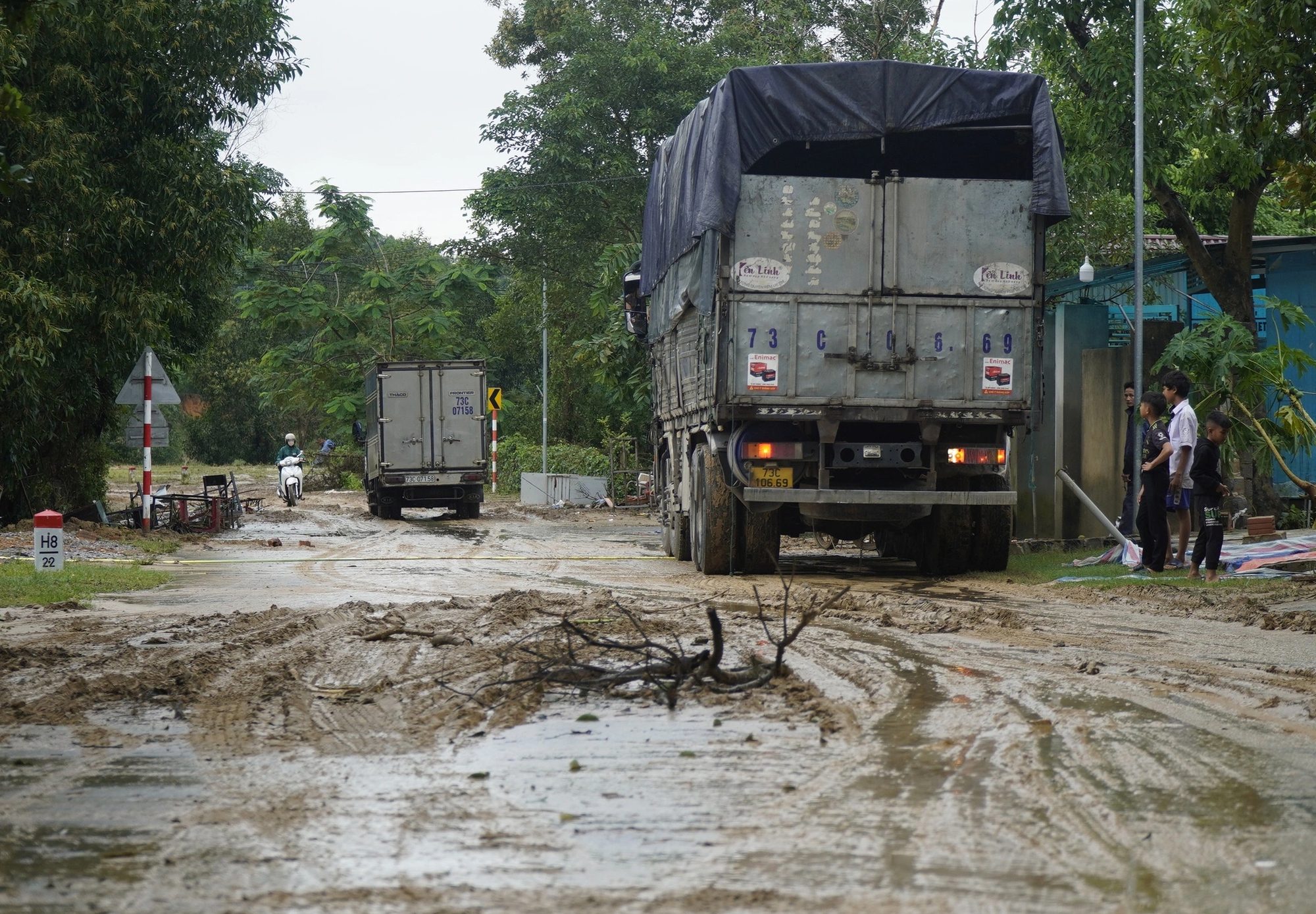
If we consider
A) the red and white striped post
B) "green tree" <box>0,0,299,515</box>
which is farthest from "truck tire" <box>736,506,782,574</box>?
"green tree" <box>0,0,299,515</box>

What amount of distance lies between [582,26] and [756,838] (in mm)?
35992

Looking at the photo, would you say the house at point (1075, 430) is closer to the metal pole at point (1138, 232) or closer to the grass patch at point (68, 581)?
the metal pole at point (1138, 232)

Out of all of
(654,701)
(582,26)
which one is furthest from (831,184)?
(582,26)

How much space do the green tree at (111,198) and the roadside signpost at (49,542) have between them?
18.4 ft

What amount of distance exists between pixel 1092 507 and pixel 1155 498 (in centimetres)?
263

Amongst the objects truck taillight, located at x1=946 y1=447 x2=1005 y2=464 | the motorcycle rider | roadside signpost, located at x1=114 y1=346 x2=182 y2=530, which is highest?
roadside signpost, located at x1=114 y1=346 x2=182 y2=530

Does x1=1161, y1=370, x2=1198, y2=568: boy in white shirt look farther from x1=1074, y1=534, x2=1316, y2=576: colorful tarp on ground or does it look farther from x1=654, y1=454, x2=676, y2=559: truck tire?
x1=654, y1=454, x2=676, y2=559: truck tire

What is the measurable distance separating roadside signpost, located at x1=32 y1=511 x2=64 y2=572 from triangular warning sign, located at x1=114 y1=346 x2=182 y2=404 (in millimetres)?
6437

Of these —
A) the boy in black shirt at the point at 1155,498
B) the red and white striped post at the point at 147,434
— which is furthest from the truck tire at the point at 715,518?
the red and white striped post at the point at 147,434

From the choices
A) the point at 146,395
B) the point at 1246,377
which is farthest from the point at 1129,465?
the point at 146,395

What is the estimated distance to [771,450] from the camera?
42.6ft

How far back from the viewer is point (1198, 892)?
11.6ft

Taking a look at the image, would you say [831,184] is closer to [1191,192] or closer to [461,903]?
[461,903]

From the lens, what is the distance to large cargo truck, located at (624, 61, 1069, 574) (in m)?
12.6
